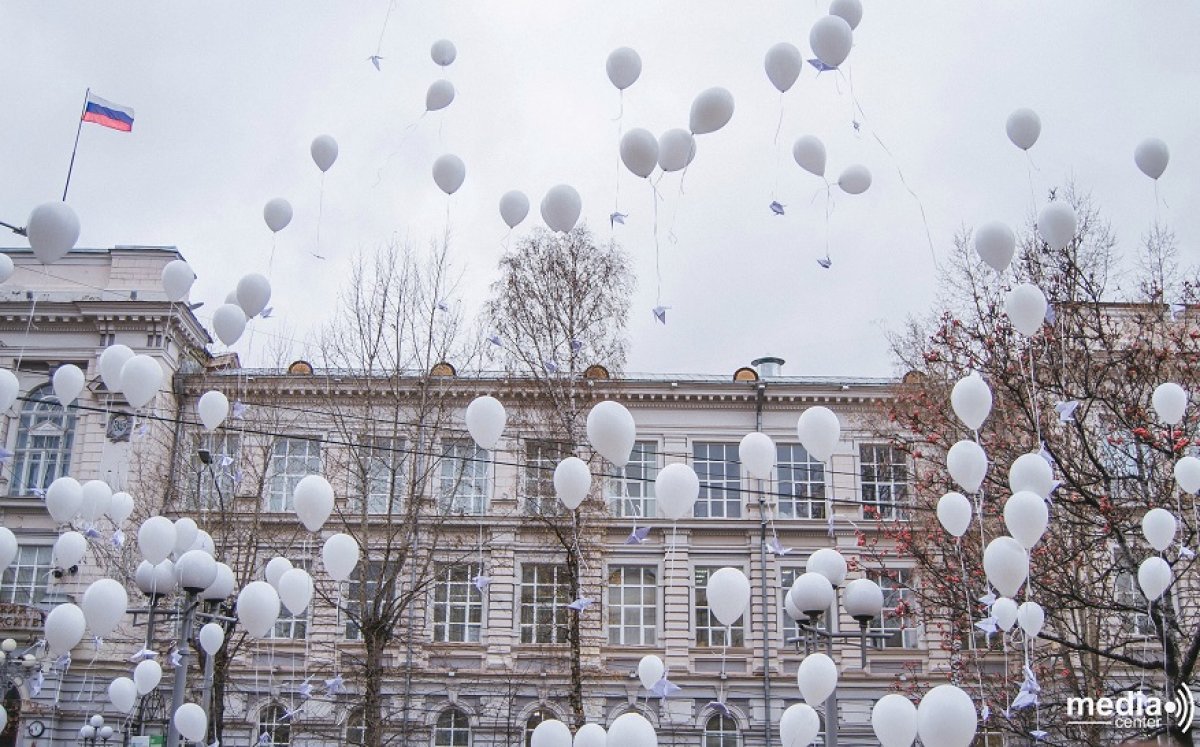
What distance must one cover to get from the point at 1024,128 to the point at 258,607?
755 cm

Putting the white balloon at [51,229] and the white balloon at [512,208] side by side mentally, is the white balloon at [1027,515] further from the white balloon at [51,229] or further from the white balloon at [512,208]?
the white balloon at [51,229]

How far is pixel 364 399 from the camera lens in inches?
808

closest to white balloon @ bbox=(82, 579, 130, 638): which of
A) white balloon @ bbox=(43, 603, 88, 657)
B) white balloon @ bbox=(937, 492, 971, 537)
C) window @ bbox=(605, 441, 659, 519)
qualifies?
white balloon @ bbox=(43, 603, 88, 657)

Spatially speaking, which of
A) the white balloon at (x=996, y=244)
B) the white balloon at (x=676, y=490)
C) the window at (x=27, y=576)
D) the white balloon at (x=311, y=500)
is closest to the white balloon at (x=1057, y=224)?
the white balloon at (x=996, y=244)

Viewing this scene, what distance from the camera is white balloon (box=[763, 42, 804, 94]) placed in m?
7.89

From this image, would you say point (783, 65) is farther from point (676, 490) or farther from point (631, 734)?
point (631, 734)

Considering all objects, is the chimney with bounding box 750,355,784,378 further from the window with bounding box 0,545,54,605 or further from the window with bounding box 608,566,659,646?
the window with bounding box 0,545,54,605

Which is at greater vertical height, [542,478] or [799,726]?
[542,478]

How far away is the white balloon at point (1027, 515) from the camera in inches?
301

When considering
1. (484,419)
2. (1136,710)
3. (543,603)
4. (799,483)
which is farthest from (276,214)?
(799,483)

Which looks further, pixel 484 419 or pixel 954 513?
pixel 954 513

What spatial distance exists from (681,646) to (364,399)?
8518 millimetres

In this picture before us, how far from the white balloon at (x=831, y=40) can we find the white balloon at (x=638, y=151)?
132cm

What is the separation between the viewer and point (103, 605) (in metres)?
9.08
